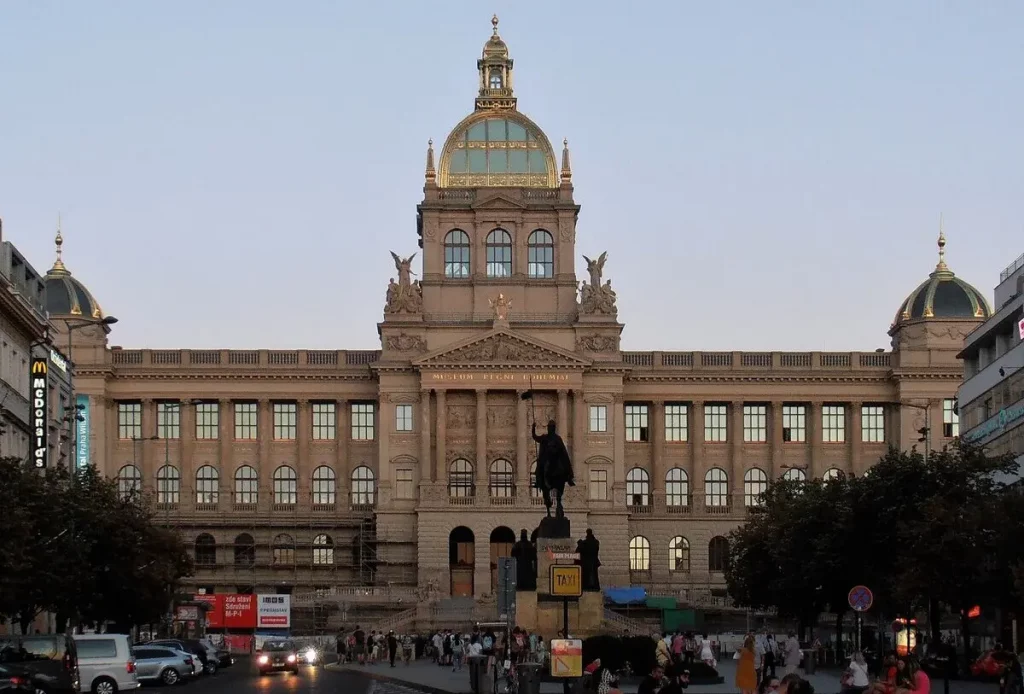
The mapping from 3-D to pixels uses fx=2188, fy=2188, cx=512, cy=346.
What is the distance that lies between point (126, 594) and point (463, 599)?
4441cm

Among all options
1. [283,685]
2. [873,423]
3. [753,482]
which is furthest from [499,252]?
[283,685]

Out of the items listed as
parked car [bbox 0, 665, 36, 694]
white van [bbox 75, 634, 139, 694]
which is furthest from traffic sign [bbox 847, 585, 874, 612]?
white van [bbox 75, 634, 139, 694]

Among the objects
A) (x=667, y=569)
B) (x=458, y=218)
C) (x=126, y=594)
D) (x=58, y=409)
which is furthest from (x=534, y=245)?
(x=126, y=594)

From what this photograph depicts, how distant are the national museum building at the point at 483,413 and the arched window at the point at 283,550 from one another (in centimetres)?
14

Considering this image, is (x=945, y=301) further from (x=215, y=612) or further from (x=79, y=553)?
(x=79, y=553)

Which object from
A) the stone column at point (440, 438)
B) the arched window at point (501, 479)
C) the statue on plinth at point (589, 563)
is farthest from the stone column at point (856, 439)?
the statue on plinth at point (589, 563)

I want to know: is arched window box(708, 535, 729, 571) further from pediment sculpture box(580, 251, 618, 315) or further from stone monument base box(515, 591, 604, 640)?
stone monument base box(515, 591, 604, 640)

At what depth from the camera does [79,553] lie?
81562mm

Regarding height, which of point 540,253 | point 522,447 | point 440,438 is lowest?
point 522,447

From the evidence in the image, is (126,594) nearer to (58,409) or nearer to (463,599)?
(58,409)

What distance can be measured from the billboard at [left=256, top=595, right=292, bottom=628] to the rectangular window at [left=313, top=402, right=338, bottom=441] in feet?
99.3

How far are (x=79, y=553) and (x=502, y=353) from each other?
65222 mm

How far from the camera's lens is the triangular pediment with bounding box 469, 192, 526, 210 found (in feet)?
489

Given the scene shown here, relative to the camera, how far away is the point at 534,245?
5910 inches
